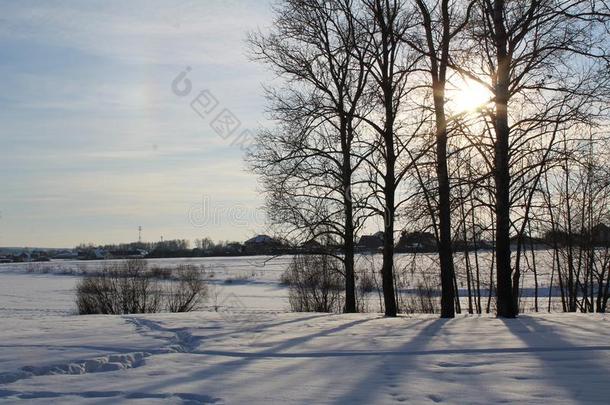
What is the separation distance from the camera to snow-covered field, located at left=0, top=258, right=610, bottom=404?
220 inches

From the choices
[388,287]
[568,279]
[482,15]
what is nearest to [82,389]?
[388,287]

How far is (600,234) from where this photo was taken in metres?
26.3

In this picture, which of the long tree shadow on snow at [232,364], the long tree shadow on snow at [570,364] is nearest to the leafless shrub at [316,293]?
the long tree shadow on snow at [232,364]

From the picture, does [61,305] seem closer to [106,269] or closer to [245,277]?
[106,269]

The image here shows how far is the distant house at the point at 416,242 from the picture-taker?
17.3 m

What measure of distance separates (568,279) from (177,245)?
141 metres

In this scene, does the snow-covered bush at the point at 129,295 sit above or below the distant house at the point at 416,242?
below

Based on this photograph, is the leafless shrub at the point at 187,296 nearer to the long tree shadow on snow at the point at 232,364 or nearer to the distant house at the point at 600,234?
the distant house at the point at 600,234

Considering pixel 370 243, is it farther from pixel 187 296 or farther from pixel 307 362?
pixel 307 362

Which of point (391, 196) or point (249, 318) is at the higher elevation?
point (391, 196)

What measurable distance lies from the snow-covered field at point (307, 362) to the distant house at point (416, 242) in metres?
6.14

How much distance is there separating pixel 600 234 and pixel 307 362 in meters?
23.3

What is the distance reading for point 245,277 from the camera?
59.9 metres

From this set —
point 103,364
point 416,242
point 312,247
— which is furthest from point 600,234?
point 103,364
